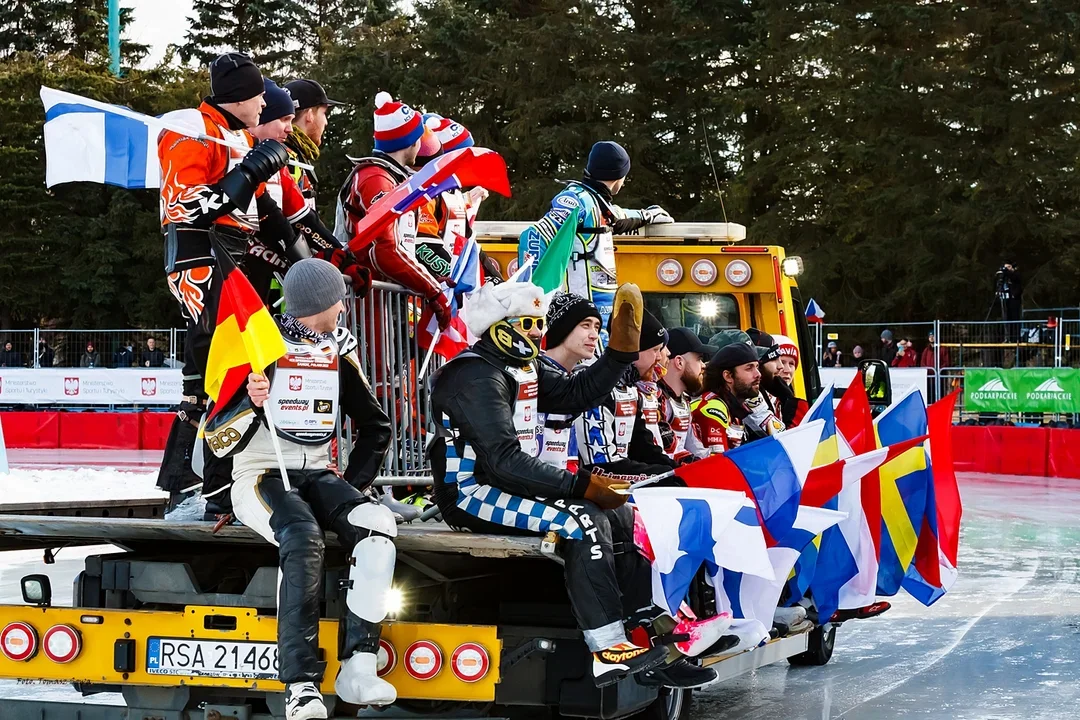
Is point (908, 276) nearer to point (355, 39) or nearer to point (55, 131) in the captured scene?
point (355, 39)

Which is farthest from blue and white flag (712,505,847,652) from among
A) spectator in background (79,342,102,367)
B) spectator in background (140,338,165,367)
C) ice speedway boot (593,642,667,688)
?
spectator in background (79,342,102,367)

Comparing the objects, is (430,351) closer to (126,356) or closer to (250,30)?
(126,356)

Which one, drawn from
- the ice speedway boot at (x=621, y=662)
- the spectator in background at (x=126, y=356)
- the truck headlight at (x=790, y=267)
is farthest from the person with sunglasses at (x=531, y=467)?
the spectator in background at (x=126, y=356)

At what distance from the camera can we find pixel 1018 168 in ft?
112

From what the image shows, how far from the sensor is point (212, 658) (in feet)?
18.2

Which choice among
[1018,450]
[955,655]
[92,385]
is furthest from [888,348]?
[955,655]

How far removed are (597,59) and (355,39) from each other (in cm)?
858

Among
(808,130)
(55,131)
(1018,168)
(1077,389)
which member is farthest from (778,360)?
(808,130)

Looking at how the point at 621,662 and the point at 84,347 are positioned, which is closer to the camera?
the point at 621,662

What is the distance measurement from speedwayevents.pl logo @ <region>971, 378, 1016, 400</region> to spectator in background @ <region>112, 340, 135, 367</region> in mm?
15149

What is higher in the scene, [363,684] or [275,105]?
[275,105]

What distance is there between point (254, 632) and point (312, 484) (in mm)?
558

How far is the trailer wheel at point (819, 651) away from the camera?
8633 mm

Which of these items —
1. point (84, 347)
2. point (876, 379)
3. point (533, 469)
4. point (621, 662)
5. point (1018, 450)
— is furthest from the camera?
point (84, 347)
